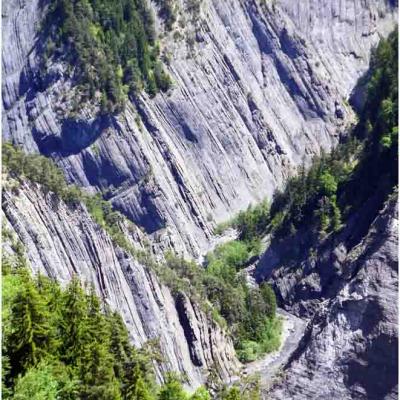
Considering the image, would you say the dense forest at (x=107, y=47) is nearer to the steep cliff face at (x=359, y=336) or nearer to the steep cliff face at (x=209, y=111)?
the steep cliff face at (x=209, y=111)

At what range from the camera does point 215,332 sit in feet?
209

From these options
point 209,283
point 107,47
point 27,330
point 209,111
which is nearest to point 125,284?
point 209,283

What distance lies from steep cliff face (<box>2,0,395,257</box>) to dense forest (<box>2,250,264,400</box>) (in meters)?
49.3

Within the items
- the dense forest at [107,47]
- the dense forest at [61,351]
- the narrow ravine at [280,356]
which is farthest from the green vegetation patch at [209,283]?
the dense forest at [61,351]

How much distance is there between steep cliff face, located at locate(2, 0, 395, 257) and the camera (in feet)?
282

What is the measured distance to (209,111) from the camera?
94688 mm

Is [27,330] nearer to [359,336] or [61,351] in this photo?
[61,351]

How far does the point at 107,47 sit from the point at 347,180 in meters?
30.8

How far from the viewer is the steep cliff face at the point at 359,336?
179 ft

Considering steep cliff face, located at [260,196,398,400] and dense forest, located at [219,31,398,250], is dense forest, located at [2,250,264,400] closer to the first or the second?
steep cliff face, located at [260,196,398,400]

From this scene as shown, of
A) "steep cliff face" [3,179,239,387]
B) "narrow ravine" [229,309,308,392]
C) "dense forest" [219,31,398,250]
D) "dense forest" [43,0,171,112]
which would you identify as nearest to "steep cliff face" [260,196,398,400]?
"narrow ravine" [229,309,308,392]

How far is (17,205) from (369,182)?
30772 mm

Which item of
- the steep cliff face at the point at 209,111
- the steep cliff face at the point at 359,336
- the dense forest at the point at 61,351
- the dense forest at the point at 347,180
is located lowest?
the steep cliff face at the point at 359,336

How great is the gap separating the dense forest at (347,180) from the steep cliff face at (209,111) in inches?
345
